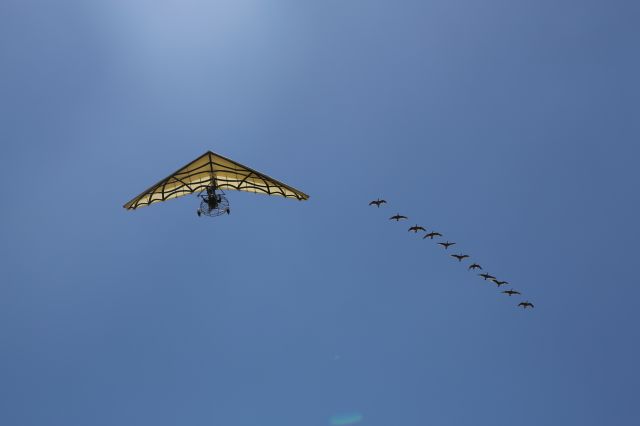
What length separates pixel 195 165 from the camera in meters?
36.3

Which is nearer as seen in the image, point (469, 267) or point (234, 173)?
point (234, 173)

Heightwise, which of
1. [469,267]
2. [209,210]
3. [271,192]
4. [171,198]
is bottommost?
[209,210]

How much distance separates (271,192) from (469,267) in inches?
911

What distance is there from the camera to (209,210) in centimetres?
3350

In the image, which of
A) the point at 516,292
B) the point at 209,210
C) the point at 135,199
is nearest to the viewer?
the point at 209,210

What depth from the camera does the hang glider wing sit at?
119 ft

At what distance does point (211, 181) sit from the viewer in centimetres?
3841

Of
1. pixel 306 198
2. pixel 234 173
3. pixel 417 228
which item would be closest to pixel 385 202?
pixel 417 228

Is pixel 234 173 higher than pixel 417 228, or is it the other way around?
→ pixel 417 228

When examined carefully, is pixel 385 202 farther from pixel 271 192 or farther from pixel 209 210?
pixel 209 210

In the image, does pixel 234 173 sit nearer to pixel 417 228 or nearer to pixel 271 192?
pixel 271 192

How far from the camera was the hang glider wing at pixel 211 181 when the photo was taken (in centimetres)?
3628

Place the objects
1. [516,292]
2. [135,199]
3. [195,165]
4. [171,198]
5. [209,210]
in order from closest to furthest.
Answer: [209,210] < [195,165] < [135,199] < [171,198] < [516,292]

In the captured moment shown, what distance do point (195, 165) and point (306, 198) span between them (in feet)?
32.7
